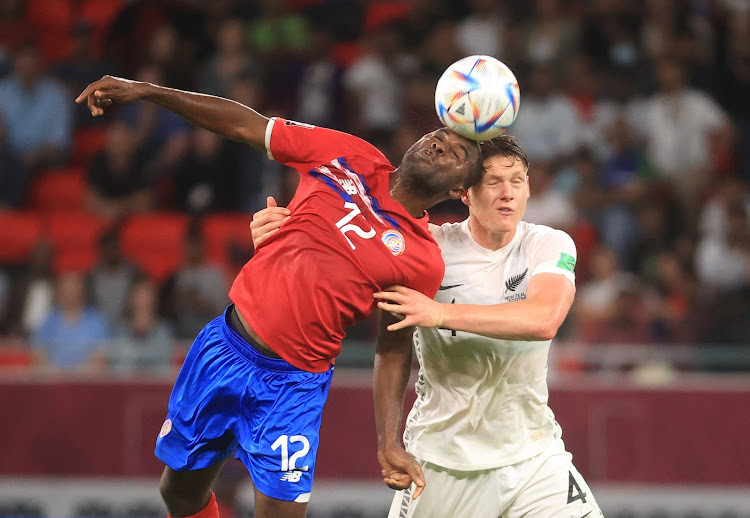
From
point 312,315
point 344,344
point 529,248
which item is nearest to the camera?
point 312,315

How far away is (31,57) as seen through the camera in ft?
36.1

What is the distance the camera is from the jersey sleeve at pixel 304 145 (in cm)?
445

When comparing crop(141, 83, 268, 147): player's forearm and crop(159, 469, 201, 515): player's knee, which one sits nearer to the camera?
crop(141, 83, 268, 147): player's forearm

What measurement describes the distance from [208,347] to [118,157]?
6311 mm

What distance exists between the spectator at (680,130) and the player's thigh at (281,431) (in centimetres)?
720

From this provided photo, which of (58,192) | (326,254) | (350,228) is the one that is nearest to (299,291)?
(326,254)

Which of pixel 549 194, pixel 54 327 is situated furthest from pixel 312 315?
pixel 549 194

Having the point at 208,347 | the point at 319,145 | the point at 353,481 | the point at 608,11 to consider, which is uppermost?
the point at 608,11

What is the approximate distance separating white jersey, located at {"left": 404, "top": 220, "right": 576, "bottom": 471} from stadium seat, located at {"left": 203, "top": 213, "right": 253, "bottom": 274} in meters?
4.85

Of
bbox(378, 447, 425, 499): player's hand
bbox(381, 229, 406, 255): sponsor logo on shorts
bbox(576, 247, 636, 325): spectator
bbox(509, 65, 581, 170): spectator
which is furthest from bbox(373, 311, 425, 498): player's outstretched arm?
bbox(509, 65, 581, 170): spectator

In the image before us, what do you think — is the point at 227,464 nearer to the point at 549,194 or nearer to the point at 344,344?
the point at 344,344

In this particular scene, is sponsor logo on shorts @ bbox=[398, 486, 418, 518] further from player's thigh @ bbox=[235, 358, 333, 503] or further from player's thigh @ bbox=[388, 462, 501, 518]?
player's thigh @ bbox=[235, 358, 333, 503]

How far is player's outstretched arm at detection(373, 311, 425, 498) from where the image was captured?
439 centimetres

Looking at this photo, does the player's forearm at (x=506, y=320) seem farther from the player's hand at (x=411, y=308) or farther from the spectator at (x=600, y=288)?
the spectator at (x=600, y=288)
